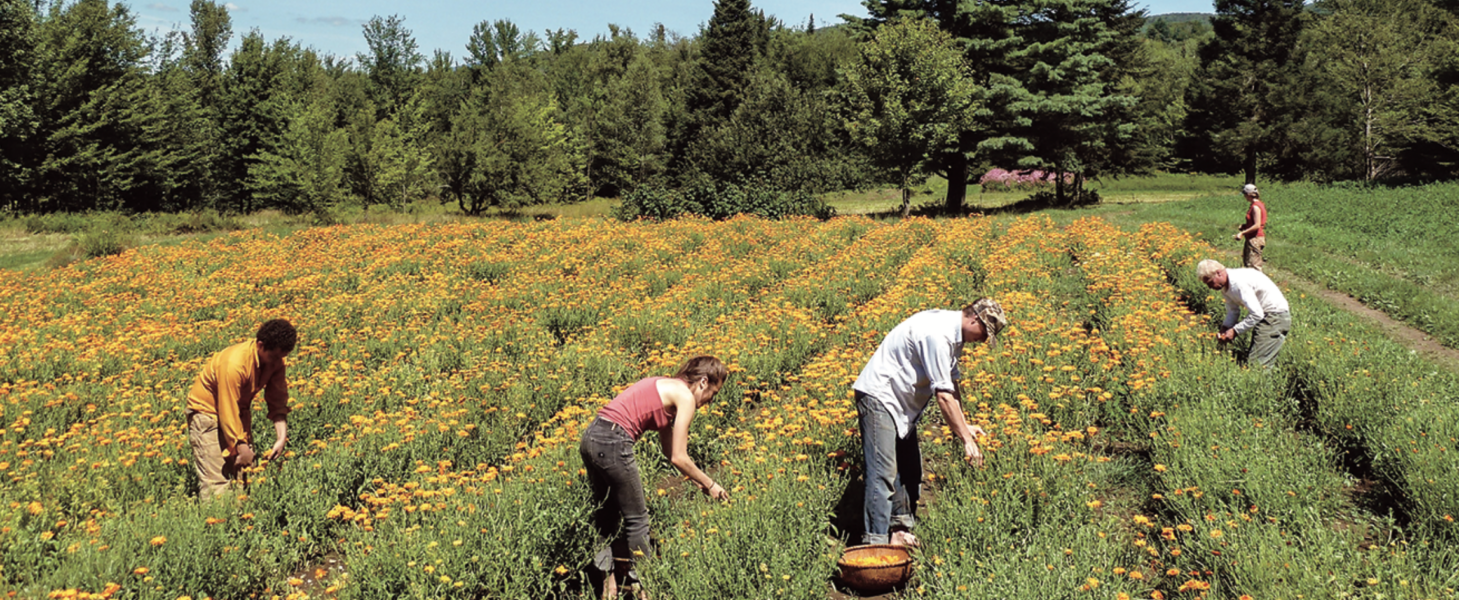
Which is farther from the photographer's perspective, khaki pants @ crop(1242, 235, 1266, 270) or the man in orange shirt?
khaki pants @ crop(1242, 235, 1266, 270)

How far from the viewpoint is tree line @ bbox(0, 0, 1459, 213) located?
28453 mm

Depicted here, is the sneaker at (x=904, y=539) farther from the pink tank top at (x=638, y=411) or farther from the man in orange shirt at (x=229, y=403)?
the man in orange shirt at (x=229, y=403)

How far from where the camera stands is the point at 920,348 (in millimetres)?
5016

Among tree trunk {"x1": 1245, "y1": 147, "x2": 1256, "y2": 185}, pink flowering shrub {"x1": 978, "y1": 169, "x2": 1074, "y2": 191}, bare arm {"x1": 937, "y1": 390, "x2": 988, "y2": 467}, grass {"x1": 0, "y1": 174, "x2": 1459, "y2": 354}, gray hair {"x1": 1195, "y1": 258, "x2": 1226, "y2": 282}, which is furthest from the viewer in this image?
pink flowering shrub {"x1": 978, "y1": 169, "x2": 1074, "y2": 191}

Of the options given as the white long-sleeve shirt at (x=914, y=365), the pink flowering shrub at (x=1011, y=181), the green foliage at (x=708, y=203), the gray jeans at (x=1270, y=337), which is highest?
the pink flowering shrub at (x=1011, y=181)

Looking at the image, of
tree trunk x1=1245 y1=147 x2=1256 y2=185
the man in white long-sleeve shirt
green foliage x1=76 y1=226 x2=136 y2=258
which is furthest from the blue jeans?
tree trunk x1=1245 y1=147 x2=1256 y2=185

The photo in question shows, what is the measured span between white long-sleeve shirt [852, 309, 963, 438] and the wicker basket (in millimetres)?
806

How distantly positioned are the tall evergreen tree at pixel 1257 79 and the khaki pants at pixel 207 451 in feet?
148

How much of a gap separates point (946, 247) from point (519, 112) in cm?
2806

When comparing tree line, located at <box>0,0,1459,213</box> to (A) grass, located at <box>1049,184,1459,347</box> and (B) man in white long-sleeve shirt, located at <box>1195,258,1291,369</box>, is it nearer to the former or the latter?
(A) grass, located at <box>1049,184,1459,347</box>

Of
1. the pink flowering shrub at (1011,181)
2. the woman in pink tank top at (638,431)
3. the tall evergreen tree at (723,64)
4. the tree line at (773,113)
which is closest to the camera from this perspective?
the woman in pink tank top at (638,431)

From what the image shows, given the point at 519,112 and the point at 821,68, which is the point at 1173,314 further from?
the point at 821,68

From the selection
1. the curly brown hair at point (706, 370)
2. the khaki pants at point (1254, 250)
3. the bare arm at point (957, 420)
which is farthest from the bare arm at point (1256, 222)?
the curly brown hair at point (706, 370)

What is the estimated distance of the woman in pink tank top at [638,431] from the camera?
4.73m
